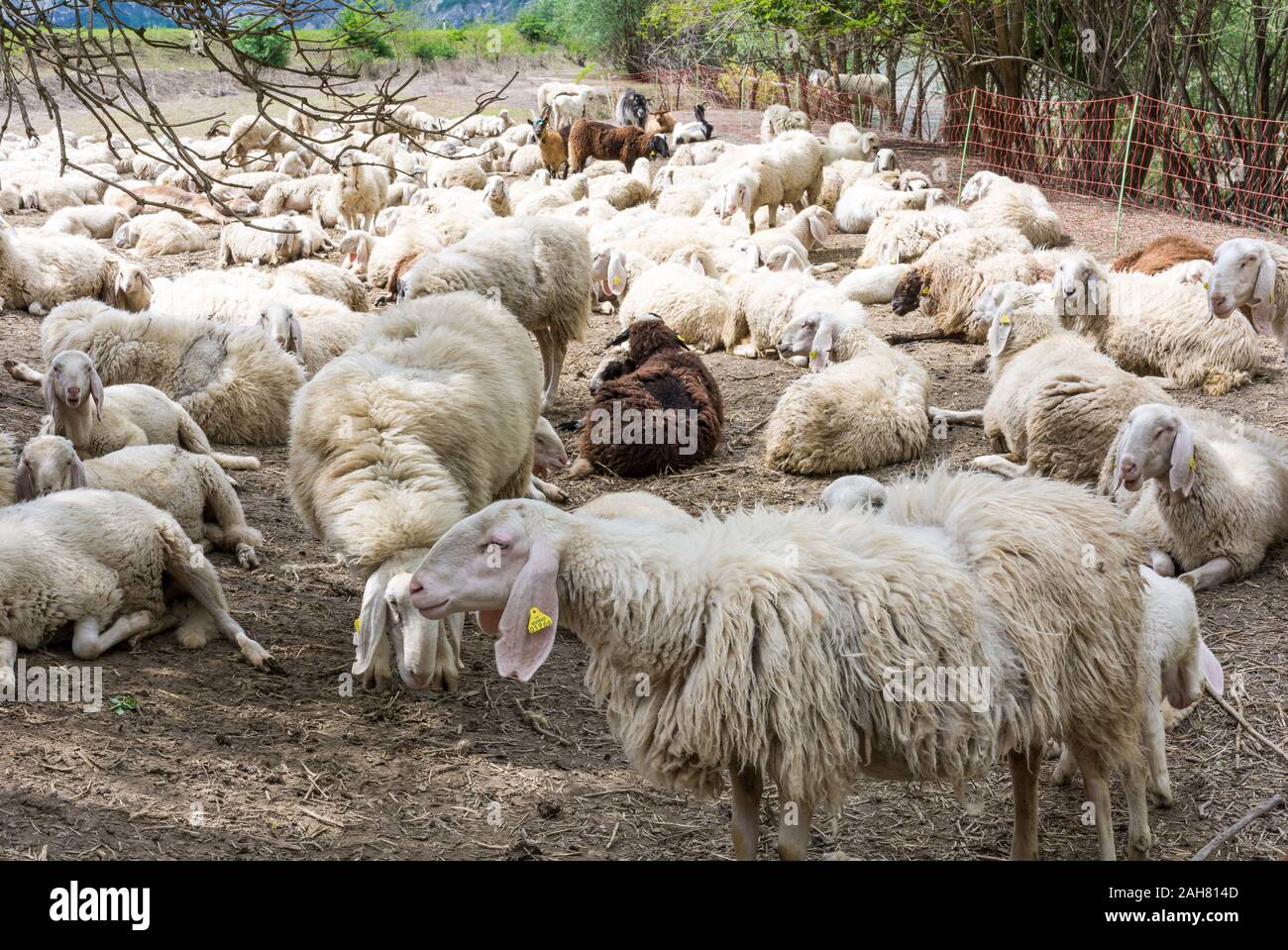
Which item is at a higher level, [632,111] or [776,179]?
[632,111]

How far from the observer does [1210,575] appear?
19.3 feet

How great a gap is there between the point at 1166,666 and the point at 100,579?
14.5 feet

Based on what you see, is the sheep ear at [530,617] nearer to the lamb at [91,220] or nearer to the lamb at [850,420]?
the lamb at [850,420]

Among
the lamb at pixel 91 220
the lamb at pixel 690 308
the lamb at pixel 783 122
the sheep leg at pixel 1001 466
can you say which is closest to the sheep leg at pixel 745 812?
the sheep leg at pixel 1001 466

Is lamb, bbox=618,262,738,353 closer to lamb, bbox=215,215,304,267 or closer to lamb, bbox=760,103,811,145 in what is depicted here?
lamb, bbox=215,215,304,267

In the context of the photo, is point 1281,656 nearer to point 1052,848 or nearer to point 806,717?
point 1052,848

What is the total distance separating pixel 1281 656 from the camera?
17.4 ft

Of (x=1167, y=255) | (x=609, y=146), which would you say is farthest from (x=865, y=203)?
(x=609, y=146)

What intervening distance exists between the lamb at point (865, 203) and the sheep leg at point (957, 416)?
281 inches

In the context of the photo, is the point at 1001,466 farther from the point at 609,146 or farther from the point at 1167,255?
the point at 609,146

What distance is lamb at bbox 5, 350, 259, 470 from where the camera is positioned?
6.34 meters

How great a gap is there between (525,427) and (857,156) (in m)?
16.2

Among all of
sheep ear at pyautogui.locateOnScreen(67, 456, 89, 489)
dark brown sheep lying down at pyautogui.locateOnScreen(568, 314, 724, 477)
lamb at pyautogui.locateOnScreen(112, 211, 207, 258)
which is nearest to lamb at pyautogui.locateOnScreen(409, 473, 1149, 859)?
sheep ear at pyautogui.locateOnScreen(67, 456, 89, 489)
